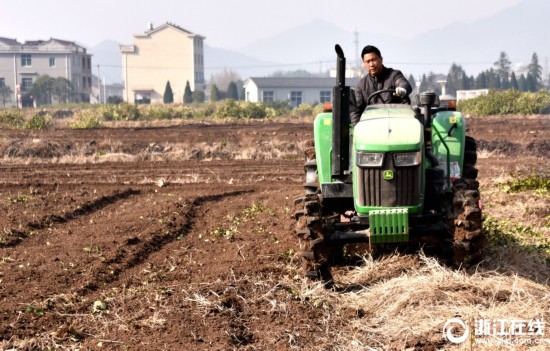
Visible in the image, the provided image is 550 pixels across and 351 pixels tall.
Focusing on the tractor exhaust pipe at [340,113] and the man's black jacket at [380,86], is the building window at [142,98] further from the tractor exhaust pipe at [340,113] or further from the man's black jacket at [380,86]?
the tractor exhaust pipe at [340,113]

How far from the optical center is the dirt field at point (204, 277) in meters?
7.25

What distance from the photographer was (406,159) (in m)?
8.51

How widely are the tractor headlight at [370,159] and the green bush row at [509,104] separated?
39.5 m

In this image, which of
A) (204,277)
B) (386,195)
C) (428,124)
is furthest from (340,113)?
(204,277)

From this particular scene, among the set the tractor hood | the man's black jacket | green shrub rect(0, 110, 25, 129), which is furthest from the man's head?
green shrub rect(0, 110, 25, 129)

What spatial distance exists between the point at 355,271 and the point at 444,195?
1.22 meters

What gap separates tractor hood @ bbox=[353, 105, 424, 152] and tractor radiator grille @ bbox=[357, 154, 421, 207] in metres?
0.15

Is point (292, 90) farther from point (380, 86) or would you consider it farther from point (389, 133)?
point (389, 133)

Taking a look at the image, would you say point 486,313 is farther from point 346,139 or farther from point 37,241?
point 37,241

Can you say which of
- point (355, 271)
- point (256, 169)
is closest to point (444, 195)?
point (355, 271)

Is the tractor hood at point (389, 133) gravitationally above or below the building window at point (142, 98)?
below

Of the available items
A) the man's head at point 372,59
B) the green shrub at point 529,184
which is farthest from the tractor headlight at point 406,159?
the green shrub at point 529,184

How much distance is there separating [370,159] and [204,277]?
2132 mm

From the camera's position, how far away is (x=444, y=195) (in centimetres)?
918
